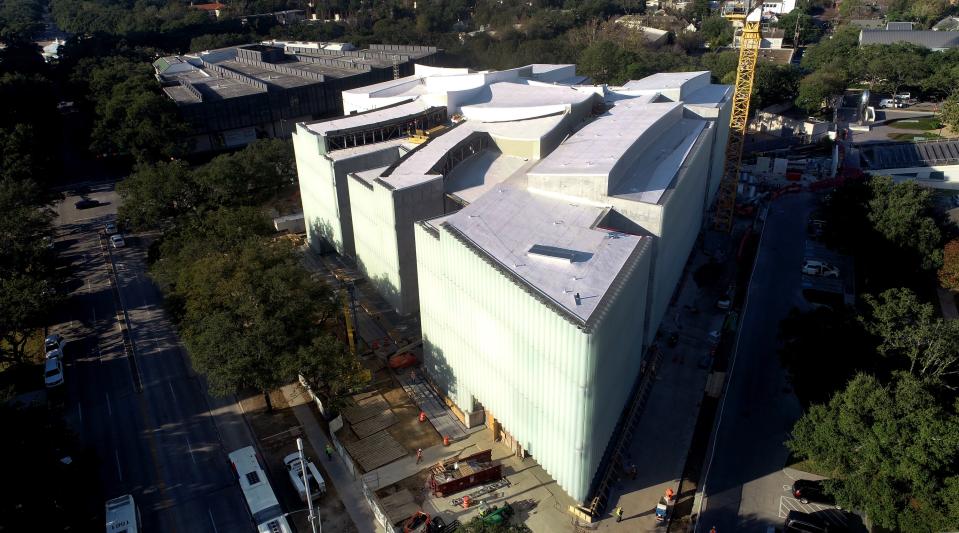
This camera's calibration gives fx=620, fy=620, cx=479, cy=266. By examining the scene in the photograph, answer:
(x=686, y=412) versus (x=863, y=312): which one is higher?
(x=863, y=312)

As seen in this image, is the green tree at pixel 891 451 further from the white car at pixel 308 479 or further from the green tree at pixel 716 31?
the green tree at pixel 716 31

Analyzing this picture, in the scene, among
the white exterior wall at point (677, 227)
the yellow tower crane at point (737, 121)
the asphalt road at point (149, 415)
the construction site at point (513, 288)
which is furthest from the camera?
the yellow tower crane at point (737, 121)

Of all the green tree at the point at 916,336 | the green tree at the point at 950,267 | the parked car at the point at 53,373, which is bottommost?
the parked car at the point at 53,373

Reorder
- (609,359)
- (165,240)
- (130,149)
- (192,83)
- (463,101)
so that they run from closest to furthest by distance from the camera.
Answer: (609,359)
(165,240)
(463,101)
(130,149)
(192,83)

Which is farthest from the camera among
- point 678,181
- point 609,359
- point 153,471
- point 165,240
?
point 165,240

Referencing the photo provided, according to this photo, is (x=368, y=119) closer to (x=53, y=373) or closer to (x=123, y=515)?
(x=53, y=373)

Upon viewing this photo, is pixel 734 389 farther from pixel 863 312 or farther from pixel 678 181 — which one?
pixel 678 181

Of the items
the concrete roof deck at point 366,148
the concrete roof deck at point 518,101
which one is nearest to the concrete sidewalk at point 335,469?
the concrete roof deck at point 366,148

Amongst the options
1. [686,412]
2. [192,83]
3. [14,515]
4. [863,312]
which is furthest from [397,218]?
[192,83]
